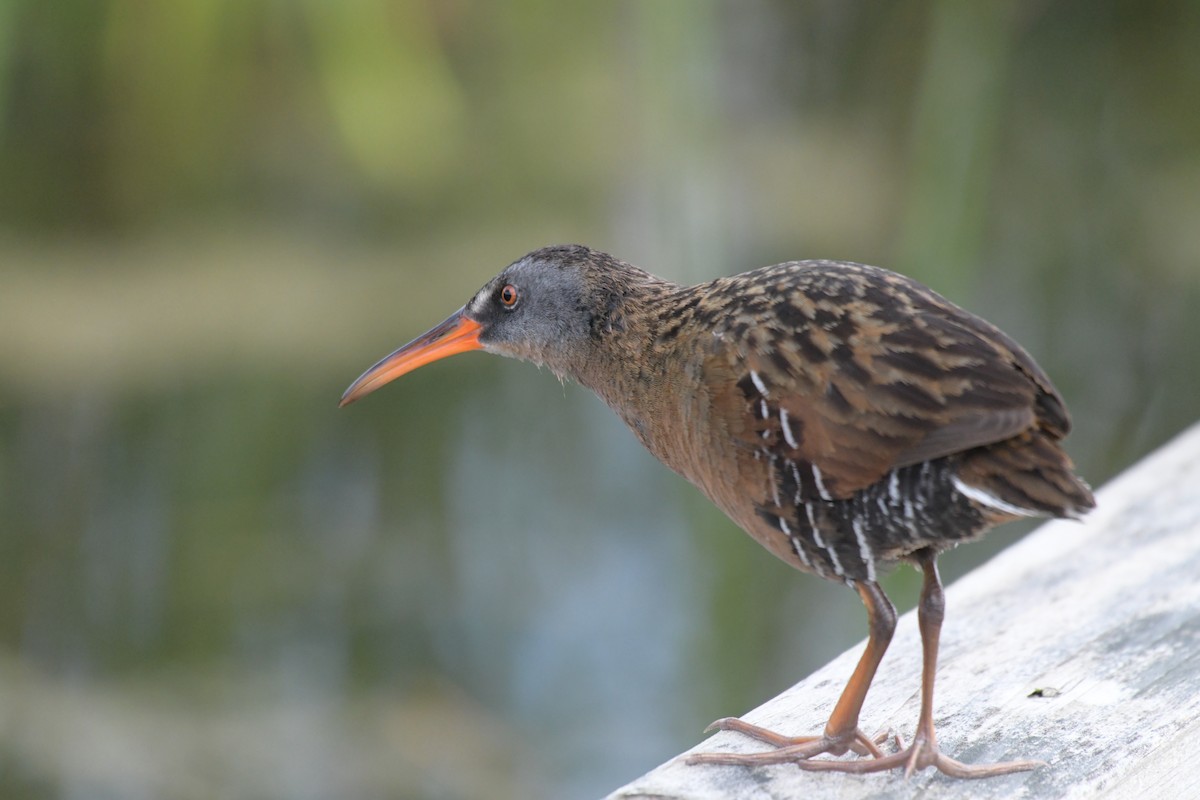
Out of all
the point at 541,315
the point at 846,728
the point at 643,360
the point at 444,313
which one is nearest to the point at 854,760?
the point at 846,728

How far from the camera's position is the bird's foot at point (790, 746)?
1.55 meters

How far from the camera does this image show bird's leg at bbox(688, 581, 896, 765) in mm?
1555

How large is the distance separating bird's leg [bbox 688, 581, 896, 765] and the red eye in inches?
27.5

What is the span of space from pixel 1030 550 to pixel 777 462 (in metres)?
0.66

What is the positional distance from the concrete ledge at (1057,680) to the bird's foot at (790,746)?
13mm

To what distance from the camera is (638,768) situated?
13.9 ft

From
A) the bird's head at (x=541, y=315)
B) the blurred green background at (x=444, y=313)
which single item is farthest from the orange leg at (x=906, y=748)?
the blurred green background at (x=444, y=313)

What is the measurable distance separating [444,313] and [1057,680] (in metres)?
3.95

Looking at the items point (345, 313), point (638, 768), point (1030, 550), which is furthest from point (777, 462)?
point (345, 313)

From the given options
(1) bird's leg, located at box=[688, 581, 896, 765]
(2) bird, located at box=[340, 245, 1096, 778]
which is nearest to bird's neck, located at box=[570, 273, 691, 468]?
(2) bird, located at box=[340, 245, 1096, 778]

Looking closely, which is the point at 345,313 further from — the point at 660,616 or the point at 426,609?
the point at 660,616

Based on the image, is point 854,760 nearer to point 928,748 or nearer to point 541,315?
point 928,748

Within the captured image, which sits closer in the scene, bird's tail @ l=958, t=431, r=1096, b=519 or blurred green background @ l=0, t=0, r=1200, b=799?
bird's tail @ l=958, t=431, r=1096, b=519

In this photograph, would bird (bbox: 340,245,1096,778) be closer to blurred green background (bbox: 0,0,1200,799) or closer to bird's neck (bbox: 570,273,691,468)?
bird's neck (bbox: 570,273,691,468)
